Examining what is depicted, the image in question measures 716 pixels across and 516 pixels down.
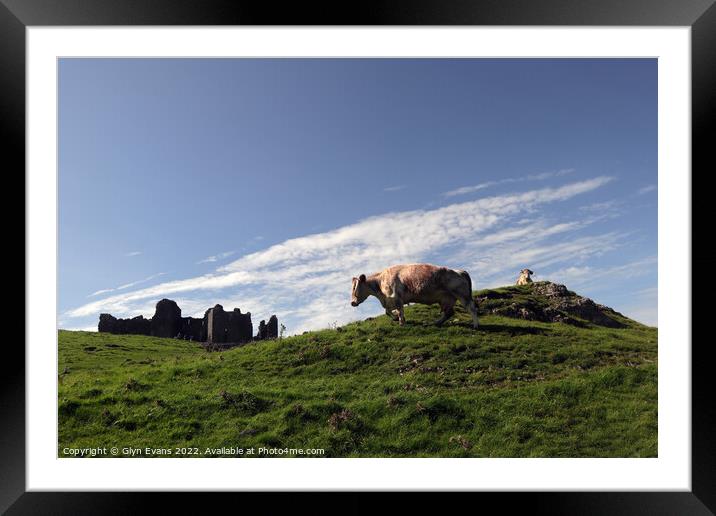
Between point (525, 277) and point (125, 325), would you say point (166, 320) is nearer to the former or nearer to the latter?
point (125, 325)

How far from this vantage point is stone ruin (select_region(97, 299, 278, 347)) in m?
40.9

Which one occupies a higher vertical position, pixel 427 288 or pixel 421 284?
pixel 421 284

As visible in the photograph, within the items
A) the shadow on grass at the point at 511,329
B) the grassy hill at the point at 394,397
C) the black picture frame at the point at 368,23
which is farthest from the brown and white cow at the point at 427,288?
the black picture frame at the point at 368,23

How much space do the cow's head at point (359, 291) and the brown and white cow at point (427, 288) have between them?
941mm

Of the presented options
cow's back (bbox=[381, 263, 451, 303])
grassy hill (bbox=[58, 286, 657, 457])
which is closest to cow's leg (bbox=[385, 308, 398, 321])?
cow's back (bbox=[381, 263, 451, 303])

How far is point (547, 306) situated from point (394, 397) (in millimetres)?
11967

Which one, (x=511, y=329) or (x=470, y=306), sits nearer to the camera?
(x=511, y=329)

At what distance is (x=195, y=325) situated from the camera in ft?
149

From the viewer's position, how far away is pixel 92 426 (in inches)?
431

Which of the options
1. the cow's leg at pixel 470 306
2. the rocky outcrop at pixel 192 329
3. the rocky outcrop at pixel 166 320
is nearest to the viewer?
the cow's leg at pixel 470 306

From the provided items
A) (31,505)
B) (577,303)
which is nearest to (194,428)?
(31,505)

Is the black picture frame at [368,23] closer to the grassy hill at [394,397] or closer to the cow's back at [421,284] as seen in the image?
the grassy hill at [394,397]

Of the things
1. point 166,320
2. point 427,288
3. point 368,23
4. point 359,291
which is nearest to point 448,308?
point 427,288

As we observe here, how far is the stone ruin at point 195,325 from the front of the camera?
40916 mm
